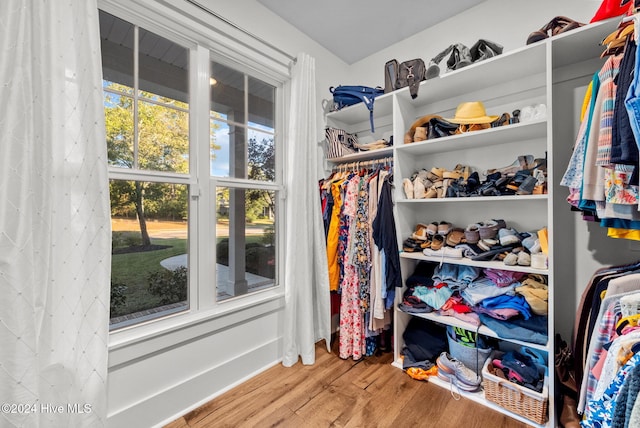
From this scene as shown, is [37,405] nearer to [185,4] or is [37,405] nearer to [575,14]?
[185,4]

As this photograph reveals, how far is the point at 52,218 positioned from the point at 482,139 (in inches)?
90.6

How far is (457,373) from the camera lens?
1706mm

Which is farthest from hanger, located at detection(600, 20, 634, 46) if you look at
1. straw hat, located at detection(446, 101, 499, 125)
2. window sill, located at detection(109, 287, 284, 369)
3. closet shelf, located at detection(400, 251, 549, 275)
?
window sill, located at detection(109, 287, 284, 369)

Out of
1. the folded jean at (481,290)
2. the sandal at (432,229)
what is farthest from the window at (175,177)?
the folded jean at (481,290)

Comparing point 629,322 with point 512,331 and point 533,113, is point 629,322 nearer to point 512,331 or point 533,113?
point 512,331

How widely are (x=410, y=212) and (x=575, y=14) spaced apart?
5.02 ft

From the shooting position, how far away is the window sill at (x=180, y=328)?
1.34 meters

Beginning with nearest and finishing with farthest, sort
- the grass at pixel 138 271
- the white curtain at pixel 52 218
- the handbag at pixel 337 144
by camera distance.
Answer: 1. the white curtain at pixel 52 218
2. the grass at pixel 138 271
3. the handbag at pixel 337 144

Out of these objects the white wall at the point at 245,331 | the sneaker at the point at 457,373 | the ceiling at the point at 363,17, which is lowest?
the sneaker at the point at 457,373

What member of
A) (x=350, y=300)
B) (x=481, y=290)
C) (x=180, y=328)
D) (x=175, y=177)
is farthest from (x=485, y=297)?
(x=175, y=177)

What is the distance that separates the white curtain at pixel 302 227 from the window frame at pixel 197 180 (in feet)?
0.90

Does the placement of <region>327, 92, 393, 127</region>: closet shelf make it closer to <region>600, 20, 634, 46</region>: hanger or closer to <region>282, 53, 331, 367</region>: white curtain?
<region>282, 53, 331, 367</region>: white curtain

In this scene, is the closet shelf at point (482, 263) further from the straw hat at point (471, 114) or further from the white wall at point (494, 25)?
the white wall at point (494, 25)

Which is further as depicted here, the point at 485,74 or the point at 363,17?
the point at 363,17
